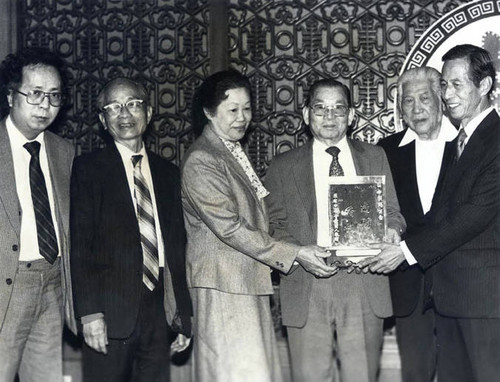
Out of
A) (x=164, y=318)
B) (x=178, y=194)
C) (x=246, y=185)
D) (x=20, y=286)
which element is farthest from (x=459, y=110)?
(x=20, y=286)

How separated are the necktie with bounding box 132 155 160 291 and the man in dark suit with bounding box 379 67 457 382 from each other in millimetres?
1368

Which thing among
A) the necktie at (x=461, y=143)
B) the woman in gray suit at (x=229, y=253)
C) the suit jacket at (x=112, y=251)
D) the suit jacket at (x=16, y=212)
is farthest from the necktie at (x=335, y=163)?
the suit jacket at (x=16, y=212)

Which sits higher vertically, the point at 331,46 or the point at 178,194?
the point at 331,46

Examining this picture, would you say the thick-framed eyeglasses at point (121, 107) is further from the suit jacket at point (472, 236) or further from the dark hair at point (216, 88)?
the suit jacket at point (472, 236)

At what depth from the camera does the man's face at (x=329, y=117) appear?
3.92 meters

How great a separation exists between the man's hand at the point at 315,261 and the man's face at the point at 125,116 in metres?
1.07

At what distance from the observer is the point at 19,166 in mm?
3775

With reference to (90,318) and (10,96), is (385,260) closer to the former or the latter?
(90,318)

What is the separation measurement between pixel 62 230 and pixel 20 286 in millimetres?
356

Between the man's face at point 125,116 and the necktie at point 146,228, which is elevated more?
the man's face at point 125,116

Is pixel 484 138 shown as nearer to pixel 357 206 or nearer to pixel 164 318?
pixel 357 206

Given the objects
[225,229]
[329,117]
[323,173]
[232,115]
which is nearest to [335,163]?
[323,173]

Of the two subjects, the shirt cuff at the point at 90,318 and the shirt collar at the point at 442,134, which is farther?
the shirt collar at the point at 442,134

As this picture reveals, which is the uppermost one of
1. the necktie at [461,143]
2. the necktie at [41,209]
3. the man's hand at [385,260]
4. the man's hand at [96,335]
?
the necktie at [461,143]
